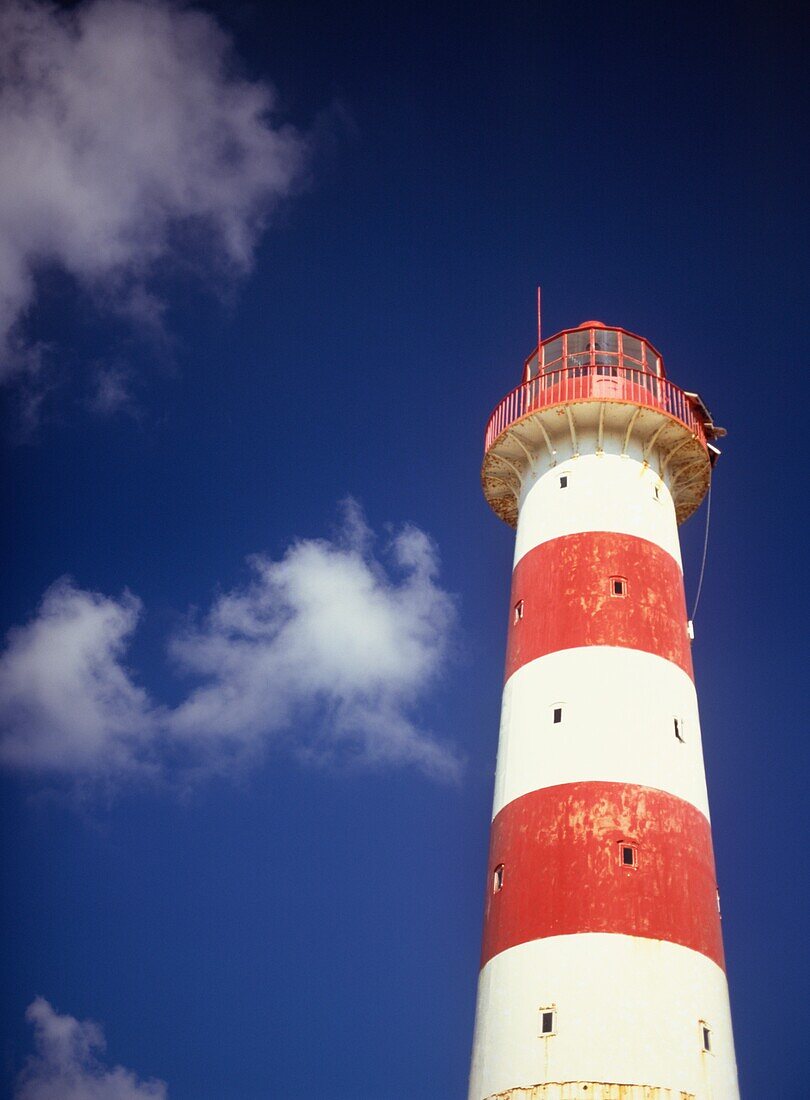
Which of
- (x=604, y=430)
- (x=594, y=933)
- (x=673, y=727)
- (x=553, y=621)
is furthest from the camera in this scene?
(x=604, y=430)

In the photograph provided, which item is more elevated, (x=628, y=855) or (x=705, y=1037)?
(x=628, y=855)

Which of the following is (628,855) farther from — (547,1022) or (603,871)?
(547,1022)

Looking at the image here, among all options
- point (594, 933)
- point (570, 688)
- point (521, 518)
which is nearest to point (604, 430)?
point (521, 518)

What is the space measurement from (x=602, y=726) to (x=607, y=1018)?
18.2 feet

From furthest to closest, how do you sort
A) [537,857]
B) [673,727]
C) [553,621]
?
[553,621]
[673,727]
[537,857]

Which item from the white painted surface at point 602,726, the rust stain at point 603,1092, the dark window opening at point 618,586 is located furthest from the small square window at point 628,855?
the dark window opening at point 618,586

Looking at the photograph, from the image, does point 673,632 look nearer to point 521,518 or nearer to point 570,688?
point 570,688

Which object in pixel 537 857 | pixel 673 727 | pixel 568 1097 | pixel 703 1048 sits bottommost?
pixel 568 1097

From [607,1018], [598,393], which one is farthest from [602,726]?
[598,393]

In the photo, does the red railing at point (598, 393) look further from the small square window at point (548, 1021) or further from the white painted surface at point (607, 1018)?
the small square window at point (548, 1021)

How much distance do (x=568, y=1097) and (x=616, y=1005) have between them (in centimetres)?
168

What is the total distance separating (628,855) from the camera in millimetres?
19547

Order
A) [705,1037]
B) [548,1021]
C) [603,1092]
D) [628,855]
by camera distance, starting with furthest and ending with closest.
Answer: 1. [628,855]
2. [705,1037]
3. [548,1021]
4. [603,1092]

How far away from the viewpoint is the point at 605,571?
77.3ft
